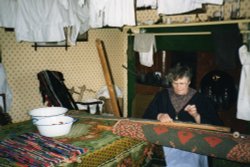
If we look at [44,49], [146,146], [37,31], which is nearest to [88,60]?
[44,49]

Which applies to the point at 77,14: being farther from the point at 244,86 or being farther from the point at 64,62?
the point at 244,86

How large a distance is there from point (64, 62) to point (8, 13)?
2295 mm

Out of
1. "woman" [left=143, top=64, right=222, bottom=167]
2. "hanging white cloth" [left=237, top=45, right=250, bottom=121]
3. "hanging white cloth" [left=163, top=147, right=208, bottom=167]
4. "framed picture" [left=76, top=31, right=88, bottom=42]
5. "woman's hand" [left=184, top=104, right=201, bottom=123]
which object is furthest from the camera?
"framed picture" [left=76, top=31, right=88, bottom=42]

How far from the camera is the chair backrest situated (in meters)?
5.33

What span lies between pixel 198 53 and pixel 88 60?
9.54 ft

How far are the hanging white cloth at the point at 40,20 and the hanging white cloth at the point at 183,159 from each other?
9.37 feet

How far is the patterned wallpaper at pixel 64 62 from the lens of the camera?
5406 millimetres

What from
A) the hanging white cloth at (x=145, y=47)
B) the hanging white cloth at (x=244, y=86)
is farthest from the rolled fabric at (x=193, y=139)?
the hanging white cloth at (x=145, y=47)

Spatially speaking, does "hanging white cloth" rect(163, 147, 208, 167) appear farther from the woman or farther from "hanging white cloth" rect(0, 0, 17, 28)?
"hanging white cloth" rect(0, 0, 17, 28)

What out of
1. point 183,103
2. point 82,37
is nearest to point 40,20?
point 82,37

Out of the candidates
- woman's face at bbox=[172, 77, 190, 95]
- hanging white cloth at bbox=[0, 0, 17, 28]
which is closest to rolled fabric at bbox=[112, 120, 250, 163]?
woman's face at bbox=[172, 77, 190, 95]

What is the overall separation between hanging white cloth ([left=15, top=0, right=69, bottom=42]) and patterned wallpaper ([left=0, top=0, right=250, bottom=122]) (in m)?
1.17

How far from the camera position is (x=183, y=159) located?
7.89 ft

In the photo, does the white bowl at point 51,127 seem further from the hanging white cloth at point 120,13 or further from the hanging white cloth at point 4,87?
the hanging white cloth at point 4,87
